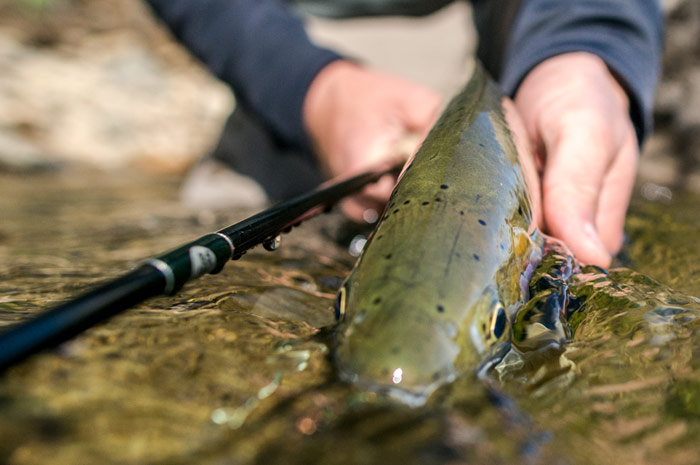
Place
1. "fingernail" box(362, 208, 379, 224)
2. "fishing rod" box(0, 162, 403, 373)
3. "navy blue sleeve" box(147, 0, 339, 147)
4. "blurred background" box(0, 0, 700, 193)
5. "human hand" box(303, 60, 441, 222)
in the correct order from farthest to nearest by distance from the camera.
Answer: "blurred background" box(0, 0, 700, 193)
"navy blue sleeve" box(147, 0, 339, 147)
"fingernail" box(362, 208, 379, 224)
"human hand" box(303, 60, 441, 222)
"fishing rod" box(0, 162, 403, 373)

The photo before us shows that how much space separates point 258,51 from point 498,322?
95.1 inches

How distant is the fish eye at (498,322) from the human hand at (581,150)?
1.62 ft

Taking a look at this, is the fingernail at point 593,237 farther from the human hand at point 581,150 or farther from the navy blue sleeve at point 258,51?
the navy blue sleeve at point 258,51

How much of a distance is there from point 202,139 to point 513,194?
483cm

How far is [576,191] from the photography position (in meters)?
1.42

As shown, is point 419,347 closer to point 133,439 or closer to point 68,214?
point 133,439

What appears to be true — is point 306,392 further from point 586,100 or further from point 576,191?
point 586,100

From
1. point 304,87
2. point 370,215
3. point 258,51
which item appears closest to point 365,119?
point 370,215

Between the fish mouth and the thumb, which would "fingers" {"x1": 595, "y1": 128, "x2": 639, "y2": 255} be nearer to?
the thumb

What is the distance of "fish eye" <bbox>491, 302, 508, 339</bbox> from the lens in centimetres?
90

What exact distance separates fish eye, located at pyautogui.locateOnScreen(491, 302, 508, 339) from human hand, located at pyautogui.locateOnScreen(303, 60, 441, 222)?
1198 mm

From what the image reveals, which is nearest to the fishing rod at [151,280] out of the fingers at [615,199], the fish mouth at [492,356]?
the fish mouth at [492,356]

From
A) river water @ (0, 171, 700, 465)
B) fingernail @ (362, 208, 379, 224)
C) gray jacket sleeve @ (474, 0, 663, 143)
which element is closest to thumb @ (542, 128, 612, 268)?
river water @ (0, 171, 700, 465)

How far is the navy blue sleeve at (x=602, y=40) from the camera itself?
6.47 ft
